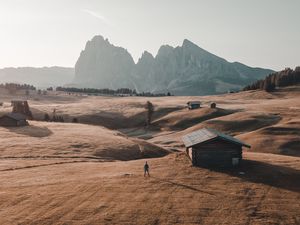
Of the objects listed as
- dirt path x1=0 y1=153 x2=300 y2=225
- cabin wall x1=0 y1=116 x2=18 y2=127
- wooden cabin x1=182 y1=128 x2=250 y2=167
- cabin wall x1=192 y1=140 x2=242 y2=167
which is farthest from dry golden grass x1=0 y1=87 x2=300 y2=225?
cabin wall x1=0 y1=116 x2=18 y2=127

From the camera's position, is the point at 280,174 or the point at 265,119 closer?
the point at 280,174

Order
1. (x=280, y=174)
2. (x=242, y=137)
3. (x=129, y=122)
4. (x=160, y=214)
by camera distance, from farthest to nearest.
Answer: (x=129, y=122), (x=242, y=137), (x=280, y=174), (x=160, y=214)

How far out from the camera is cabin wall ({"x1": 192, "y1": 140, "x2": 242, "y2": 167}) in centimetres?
4916

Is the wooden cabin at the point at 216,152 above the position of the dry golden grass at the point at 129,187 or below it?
above

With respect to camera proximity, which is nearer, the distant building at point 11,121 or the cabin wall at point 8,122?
the distant building at point 11,121

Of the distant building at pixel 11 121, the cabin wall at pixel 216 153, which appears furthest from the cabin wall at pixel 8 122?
the cabin wall at pixel 216 153

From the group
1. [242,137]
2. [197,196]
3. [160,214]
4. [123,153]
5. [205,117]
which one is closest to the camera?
[160,214]

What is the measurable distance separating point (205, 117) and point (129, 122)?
30922 millimetres

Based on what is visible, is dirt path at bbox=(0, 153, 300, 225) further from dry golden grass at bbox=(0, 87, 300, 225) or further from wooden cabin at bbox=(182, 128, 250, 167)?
wooden cabin at bbox=(182, 128, 250, 167)

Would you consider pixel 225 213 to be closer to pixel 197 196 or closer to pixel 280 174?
pixel 197 196

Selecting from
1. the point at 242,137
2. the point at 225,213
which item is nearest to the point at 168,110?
the point at 242,137

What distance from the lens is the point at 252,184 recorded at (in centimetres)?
4162

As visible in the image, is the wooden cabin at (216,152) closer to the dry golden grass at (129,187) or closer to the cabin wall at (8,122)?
the dry golden grass at (129,187)

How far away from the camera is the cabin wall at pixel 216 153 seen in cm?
4916
